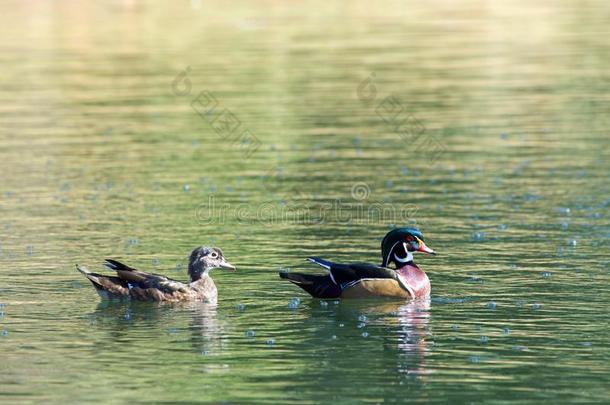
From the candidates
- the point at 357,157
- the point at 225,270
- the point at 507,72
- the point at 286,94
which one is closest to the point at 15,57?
the point at 286,94

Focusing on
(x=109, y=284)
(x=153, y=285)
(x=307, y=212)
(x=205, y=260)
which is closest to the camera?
(x=153, y=285)

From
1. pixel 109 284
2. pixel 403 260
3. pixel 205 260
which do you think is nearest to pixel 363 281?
pixel 403 260

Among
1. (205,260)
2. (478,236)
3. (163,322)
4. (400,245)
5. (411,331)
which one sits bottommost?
(411,331)

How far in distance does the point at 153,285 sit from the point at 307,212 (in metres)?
7.45

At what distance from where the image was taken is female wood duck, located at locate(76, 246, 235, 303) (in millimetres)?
19609

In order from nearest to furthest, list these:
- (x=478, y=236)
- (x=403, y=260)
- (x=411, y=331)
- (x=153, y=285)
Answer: (x=411, y=331), (x=153, y=285), (x=403, y=260), (x=478, y=236)

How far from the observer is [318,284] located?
783 inches

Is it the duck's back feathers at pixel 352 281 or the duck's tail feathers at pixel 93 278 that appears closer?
the duck's tail feathers at pixel 93 278

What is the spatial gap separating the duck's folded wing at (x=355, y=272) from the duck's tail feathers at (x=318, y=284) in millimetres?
104

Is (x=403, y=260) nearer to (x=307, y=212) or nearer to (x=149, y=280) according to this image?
(x=149, y=280)

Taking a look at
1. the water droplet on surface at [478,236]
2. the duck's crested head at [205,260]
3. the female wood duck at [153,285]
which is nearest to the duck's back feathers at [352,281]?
the duck's crested head at [205,260]

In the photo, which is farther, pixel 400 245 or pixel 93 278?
pixel 400 245

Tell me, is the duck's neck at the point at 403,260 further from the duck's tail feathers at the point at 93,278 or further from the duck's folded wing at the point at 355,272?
the duck's tail feathers at the point at 93,278

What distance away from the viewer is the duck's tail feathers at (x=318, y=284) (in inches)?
781
